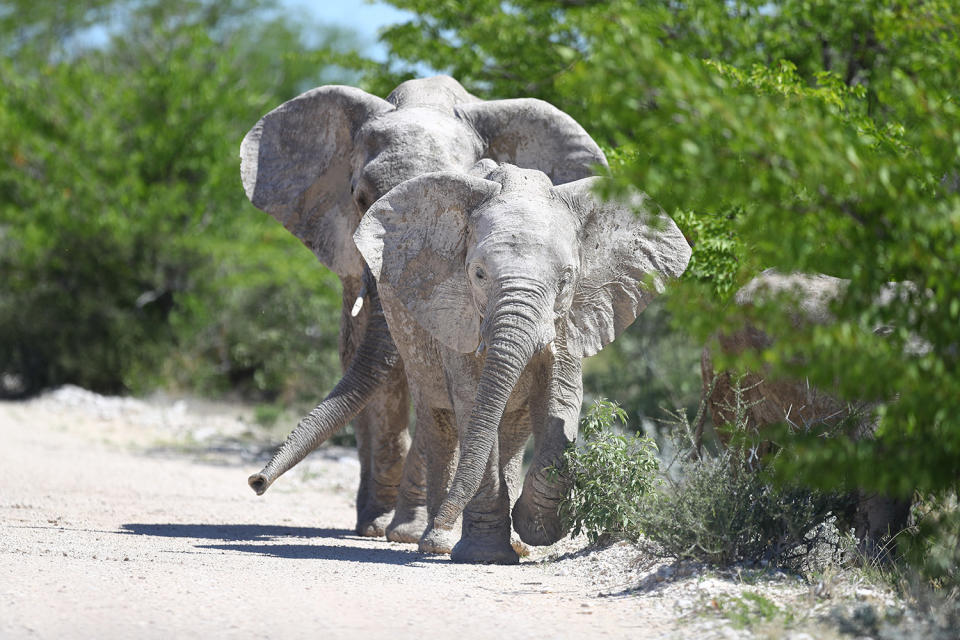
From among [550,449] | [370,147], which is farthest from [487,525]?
[370,147]

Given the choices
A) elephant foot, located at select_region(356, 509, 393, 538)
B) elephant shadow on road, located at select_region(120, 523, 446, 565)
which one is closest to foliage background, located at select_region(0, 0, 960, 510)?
elephant shadow on road, located at select_region(120, 523, 446, 565)

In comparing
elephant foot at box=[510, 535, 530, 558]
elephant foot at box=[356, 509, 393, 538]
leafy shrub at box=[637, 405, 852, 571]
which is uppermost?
leafy shrub at box=[637, 405, 852, 571]

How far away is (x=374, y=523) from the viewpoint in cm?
908

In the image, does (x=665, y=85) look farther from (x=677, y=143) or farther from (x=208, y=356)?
(x=208, y=356)

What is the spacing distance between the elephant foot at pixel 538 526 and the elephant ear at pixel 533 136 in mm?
2544

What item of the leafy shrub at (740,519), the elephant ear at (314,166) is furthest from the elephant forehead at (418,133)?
the leafy shrub at (740,519)

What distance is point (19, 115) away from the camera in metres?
22.9

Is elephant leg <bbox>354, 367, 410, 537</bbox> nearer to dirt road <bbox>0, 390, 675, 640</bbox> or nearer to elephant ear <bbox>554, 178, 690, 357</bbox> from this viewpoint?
dirt road <bbox>0, 390, 675, 640</bbox>

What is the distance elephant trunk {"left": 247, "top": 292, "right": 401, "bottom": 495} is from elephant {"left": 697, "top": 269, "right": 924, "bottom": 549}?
2.16 m

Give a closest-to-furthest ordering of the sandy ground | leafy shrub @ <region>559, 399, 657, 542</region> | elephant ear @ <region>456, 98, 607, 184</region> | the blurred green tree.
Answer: the sandy ground < leafy shrub @ <region>559, 399, 657, 542</region> < elephant ear @ <region>456, 98, 607, 184</region> < the blurred green tree

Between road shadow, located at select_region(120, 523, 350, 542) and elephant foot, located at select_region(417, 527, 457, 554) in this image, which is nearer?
elephant foot, located at select_region(417, 527, 457, 554)

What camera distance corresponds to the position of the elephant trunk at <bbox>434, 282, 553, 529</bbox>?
6.32 metres

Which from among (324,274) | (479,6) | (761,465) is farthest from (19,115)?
(761,465)

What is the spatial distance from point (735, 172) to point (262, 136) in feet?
20.7
